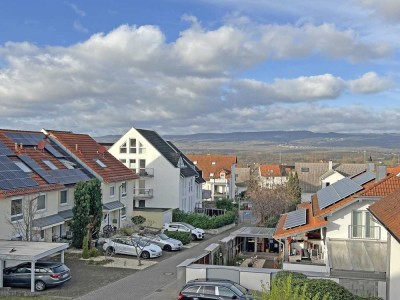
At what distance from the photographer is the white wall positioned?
1797 centimetres

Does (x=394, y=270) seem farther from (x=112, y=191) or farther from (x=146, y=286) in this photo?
(x=112, y=191)

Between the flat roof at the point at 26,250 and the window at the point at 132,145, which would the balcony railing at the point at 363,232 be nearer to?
the flat roof at the point at 26,250

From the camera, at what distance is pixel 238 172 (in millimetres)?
98062

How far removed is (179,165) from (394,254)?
→ 33.7 meters

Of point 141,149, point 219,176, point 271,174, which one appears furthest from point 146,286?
point 271,174

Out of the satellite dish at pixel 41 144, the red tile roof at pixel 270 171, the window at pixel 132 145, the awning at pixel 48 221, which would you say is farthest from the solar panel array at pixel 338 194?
the red tile roof at pixel 270 171

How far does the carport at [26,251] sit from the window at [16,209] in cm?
264

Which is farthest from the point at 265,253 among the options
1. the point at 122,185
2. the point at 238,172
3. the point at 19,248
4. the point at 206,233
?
the point at 238,172

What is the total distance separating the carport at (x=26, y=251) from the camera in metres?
21.9

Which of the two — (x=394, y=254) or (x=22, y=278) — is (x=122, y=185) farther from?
(x=394, y=254)

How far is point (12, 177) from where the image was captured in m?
29.3

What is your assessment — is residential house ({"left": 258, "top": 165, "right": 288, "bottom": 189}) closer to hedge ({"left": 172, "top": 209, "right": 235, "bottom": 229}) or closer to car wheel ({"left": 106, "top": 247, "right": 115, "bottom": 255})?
hedge ({"left": 172, "top": 209, "right": 235, "bottom": 229})

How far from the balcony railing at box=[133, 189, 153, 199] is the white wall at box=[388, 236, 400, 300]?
33763 mm

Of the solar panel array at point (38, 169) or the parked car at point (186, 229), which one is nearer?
the solar panel array at point (38, 169)
